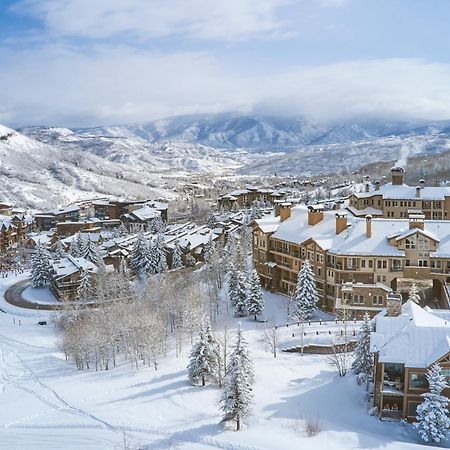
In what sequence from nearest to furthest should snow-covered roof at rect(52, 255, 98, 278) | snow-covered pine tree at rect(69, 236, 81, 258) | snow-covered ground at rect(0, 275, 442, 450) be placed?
snow-covered ground at rect(0, 275, 442, 450)
snow-covered roof at rect(52, 255, 98, 278)
snow-covered pine tree at rect(69, 236, 81, 258)

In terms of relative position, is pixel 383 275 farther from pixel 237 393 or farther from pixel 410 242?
pixel 237 393

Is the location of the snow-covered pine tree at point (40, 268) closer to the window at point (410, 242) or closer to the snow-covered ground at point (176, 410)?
the snow-covered ground at point (176, 410)

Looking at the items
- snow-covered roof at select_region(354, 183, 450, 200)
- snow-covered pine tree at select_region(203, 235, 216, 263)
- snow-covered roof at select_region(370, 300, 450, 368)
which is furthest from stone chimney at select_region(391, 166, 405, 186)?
snow-covered roof at select_region(370, 300, 450, 368)

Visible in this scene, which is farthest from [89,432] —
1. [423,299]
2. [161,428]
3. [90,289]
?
[90,289]

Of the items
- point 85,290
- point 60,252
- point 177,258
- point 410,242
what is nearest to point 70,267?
point 85,290

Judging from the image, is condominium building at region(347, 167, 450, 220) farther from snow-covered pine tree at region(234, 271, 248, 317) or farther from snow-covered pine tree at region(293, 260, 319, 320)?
snow-covered pine tree at region(234, 271, 248, 317)
